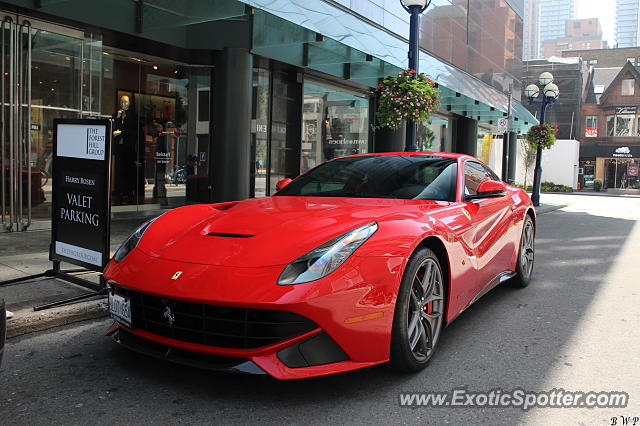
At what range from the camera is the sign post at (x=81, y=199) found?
4594mm

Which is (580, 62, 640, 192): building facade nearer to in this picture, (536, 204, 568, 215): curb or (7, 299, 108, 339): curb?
(536, 204, 568, 215): curb

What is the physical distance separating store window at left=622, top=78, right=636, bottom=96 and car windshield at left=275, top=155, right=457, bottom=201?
5945cm

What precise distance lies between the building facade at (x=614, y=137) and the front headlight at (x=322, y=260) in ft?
168

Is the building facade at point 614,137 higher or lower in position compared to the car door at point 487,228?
higher

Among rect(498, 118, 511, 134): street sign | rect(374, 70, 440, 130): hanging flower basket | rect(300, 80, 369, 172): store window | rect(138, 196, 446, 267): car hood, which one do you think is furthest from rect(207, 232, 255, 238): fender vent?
rect(498, 118, 511, 134): street sign

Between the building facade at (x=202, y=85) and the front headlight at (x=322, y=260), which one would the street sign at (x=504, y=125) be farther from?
the front headlight at (x=322, y=260)

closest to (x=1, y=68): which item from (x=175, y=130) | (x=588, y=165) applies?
(x=175, y=130)

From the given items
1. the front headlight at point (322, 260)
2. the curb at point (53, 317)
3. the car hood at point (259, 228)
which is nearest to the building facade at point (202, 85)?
the curb at point (53, 317)

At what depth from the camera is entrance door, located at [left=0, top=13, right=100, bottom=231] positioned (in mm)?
8734

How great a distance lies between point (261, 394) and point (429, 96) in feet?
24.8

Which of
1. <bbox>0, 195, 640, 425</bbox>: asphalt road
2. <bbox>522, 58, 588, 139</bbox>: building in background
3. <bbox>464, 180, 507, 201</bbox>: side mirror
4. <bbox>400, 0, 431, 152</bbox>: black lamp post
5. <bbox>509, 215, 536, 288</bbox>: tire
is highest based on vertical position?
<bbox>522, 58, 588, 139</bbox>: building in background

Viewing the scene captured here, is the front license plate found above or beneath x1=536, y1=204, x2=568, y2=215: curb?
above

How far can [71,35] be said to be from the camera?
9430 millimetres

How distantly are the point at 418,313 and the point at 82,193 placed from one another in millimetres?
3178
